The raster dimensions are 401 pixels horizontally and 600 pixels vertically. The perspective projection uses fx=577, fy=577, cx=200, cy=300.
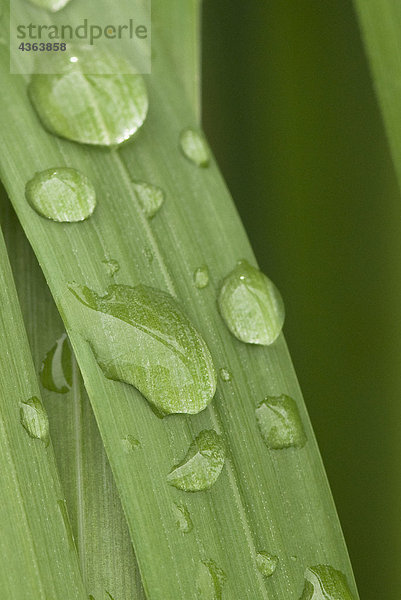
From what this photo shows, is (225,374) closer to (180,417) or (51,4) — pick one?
(180,417)

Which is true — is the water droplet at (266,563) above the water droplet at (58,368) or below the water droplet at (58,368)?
below

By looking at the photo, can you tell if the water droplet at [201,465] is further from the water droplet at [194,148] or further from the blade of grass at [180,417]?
the water droplet at [194,148]

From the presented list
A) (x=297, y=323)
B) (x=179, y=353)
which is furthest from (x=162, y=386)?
(x=297, y=323)

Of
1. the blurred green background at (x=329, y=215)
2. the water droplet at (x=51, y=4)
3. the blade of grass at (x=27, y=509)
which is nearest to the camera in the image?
the blade of grass at (x=27, y=509)

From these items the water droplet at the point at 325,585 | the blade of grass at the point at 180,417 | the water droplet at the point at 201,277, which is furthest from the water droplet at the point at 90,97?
the water droplet at the point at 325,585

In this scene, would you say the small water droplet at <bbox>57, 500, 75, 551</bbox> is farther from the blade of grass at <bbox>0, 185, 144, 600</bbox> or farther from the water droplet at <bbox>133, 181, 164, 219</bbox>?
the water droplet at <bbox>133, 181, 164, 219</bbox>

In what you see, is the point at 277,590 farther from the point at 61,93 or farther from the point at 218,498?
the point at 61,93

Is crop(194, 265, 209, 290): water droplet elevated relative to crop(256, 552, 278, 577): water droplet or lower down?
elevated

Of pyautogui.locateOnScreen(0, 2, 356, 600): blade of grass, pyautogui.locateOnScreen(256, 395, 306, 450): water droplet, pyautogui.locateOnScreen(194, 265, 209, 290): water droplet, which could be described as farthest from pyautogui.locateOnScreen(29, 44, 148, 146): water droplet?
pyautogui.locateOnScreen(256, 395, 306, 450): water droplet
